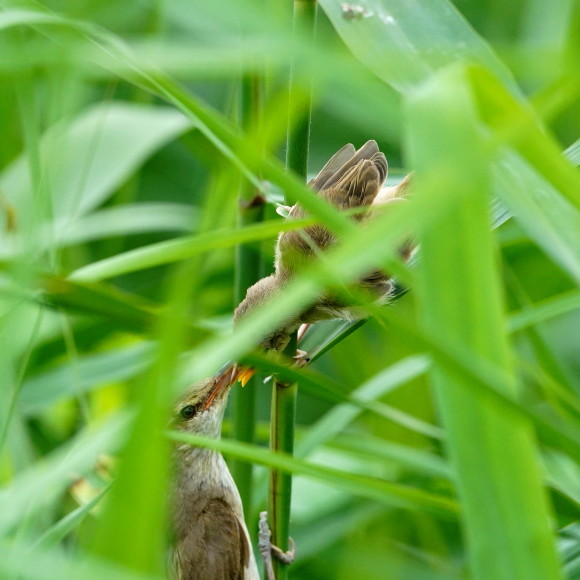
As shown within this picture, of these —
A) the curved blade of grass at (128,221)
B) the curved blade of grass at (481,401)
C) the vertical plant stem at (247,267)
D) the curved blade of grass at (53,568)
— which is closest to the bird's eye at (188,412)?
the vertical plant stem at (247,267)

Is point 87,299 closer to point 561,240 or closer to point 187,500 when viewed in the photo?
point 561,240

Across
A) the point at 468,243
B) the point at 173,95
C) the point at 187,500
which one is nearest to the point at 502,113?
the point at 468,243

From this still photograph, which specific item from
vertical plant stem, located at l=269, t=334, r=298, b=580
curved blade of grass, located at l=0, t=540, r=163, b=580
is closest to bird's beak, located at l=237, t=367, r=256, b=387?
vertical plant stem, located at l=269, t=334, r=298, b=580

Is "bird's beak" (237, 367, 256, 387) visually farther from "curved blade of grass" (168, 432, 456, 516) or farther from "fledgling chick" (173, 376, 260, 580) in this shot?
"curved blade of grass" (168, 432, 456, 516)

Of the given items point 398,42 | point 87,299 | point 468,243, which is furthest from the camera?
point 398,42

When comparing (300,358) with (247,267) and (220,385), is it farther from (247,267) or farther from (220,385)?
(220,385)

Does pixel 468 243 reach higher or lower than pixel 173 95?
lower

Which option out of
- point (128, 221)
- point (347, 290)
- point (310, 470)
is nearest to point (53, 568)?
point (347, 290)
